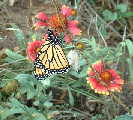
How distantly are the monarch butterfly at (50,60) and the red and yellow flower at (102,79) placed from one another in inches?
5.9

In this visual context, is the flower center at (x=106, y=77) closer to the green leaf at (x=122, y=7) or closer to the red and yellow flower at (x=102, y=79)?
the red and yellow flower at (x=102, y=79)

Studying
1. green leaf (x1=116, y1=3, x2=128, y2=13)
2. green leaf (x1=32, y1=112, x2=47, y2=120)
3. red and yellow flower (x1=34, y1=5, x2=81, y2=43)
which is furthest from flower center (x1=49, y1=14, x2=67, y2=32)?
green leaf (x1=116, y1=3, x2=128, y2=13)

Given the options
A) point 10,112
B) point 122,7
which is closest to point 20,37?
point 10,112

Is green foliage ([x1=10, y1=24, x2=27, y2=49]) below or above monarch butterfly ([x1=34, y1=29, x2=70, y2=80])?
above

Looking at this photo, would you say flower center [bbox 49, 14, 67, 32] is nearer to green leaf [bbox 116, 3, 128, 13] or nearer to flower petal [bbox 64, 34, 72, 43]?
flower petal [bbox 64, 34, 72, 43]

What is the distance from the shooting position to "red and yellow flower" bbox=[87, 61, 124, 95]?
2412mm

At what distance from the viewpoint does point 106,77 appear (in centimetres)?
249

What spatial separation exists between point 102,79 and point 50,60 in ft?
1.01

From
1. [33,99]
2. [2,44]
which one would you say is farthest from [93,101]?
[2,44]

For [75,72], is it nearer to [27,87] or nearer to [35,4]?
[27,87]

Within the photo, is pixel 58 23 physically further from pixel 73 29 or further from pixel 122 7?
pixel 122 7

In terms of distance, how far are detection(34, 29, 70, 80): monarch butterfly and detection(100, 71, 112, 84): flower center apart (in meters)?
0.20

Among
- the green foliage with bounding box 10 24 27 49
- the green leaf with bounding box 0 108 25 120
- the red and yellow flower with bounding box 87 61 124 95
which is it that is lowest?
the green leaf with bounding box 0 108 25 120

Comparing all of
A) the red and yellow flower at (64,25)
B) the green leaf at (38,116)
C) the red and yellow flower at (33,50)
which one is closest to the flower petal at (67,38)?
the red and yellow flower at (64,25)
